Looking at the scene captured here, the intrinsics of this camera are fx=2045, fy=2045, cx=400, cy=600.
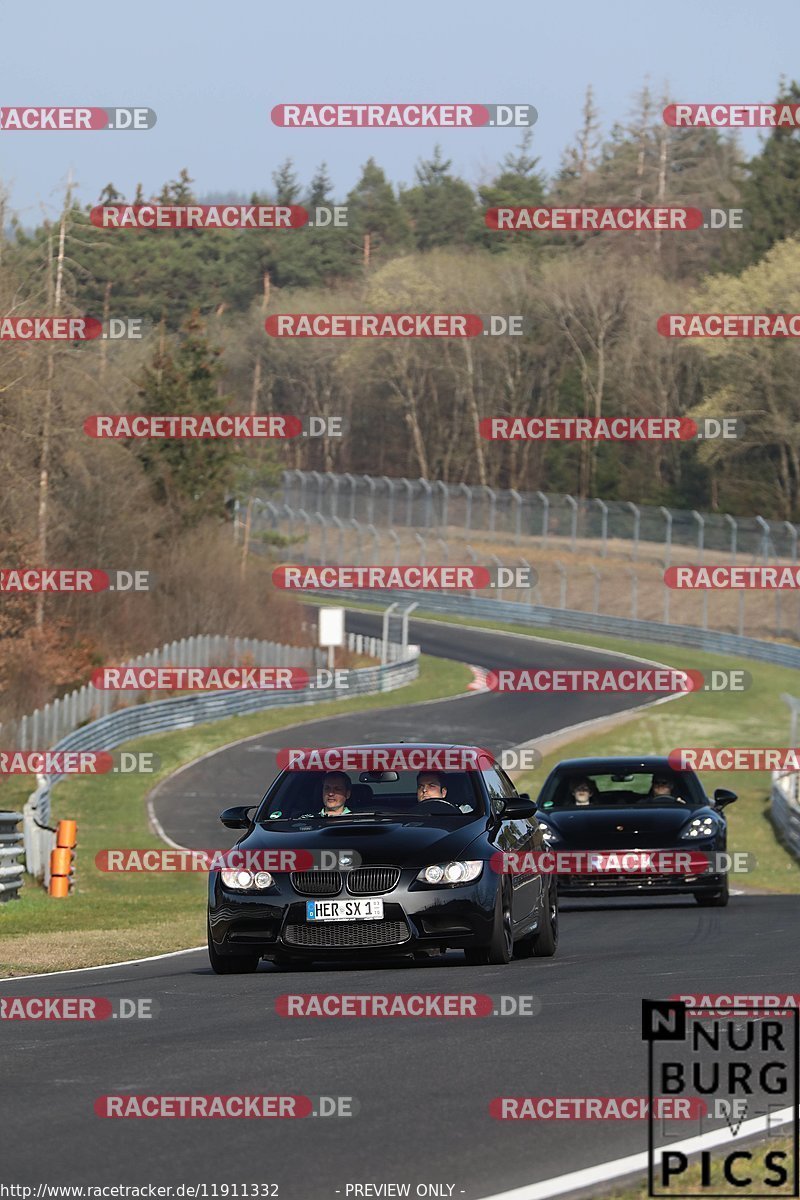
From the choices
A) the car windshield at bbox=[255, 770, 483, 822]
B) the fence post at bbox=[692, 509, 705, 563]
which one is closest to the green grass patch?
the car windshield at bbox=[255, 770, 483, 822]

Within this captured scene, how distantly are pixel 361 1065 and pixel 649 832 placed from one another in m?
10.4

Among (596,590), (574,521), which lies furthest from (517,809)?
(574,521)

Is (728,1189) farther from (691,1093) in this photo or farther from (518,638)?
(518,638)

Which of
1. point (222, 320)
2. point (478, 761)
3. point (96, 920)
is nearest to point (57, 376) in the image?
point (96, 920)

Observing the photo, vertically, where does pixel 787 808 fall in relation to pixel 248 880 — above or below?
below

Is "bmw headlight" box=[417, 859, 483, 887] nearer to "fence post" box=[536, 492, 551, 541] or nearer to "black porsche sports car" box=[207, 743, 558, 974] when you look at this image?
"black porsche sports car" box=[207, 743, 558, 974]

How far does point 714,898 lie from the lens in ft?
64.1

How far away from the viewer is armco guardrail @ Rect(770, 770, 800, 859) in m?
31.6

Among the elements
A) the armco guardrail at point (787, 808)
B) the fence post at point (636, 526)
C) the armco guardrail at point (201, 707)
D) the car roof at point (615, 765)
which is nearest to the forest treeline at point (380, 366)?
the armco guardrail at point (201, 707)

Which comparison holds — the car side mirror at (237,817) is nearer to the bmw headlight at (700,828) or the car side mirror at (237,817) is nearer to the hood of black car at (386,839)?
the hood of black car at (386,839)

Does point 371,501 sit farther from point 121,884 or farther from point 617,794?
point 617,794

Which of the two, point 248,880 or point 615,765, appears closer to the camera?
point 248,880

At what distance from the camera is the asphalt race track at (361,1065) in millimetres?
6773

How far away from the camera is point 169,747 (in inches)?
1880
